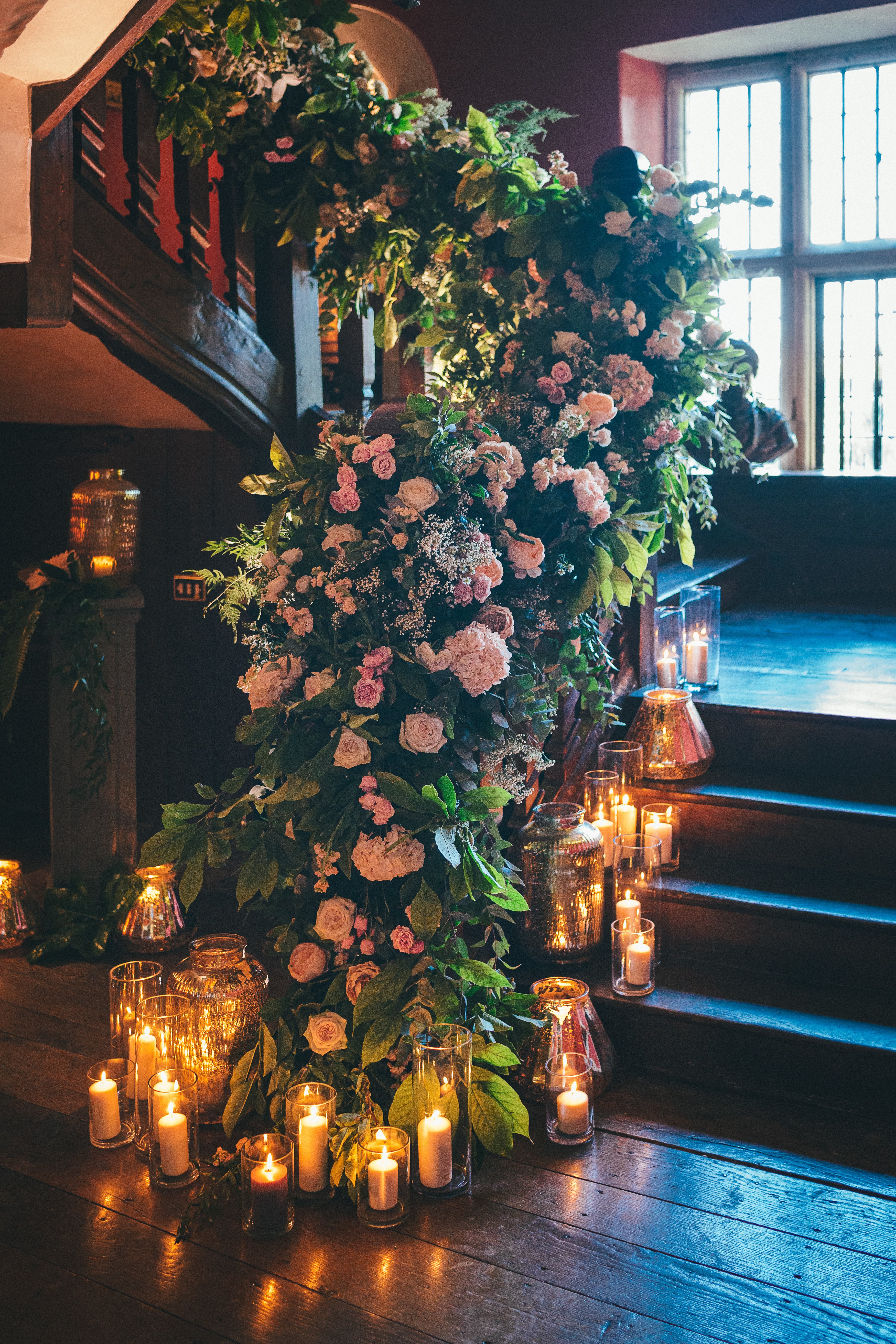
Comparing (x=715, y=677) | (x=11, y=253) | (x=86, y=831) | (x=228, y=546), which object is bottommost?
(x=86, y=831)

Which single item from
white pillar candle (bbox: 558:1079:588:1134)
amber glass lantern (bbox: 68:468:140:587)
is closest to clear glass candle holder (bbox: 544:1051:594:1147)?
white pillar candle (bbox: 558:1079:588:1134)

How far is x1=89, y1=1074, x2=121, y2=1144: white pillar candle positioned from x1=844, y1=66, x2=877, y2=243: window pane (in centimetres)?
565

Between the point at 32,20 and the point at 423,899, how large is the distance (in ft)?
4.72

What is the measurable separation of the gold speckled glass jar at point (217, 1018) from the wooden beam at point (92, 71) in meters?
1.57

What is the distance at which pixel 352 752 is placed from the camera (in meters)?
1.95

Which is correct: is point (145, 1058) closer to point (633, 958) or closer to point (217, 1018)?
point (217, 1018)

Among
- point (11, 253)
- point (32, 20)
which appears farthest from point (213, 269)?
point (32, 20)

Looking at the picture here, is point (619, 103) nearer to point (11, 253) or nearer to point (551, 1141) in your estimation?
point (11, 253)

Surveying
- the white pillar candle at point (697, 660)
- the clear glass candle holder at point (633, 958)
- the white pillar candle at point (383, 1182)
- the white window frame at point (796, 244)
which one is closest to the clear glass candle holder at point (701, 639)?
the white pillar candle at point (697, 660)

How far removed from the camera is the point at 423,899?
2.00 m

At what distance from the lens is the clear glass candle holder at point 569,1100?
218 cm

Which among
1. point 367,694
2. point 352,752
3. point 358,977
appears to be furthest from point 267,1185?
point 367,694

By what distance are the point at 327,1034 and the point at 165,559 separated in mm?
2269

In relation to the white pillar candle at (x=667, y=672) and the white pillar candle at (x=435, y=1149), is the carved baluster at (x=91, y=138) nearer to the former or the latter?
the white pillar candle at (x=667, y=672)
